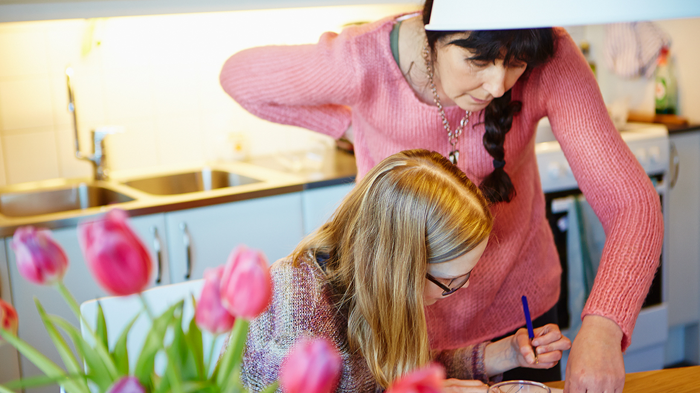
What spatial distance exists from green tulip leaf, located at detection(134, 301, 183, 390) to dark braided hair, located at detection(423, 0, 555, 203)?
617mm

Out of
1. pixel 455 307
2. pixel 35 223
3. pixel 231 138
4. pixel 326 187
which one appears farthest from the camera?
pixel 231 138

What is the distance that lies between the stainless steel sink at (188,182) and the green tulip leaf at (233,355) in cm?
174

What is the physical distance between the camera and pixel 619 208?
1061 millimetres

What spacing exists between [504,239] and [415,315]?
0.35 m

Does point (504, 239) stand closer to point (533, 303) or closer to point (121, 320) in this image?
point (533, 303)

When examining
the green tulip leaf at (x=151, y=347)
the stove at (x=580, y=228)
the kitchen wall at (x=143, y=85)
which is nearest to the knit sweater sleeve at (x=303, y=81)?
the green tulip leaf at (x=151, y=347)

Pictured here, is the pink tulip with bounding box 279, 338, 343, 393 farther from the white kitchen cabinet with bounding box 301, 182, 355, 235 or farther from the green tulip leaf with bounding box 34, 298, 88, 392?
the white kitchen cabinet with bounding box 301, 182, 355, 235

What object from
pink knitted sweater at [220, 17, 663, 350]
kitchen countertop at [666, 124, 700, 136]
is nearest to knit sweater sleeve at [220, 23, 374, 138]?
pink knitted sweater at [220, 17, 663, 350]

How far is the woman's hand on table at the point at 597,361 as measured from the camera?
2.94 ft

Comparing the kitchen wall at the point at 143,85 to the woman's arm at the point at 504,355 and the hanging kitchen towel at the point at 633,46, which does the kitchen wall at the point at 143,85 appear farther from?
the woman's arm at the point at 504,355

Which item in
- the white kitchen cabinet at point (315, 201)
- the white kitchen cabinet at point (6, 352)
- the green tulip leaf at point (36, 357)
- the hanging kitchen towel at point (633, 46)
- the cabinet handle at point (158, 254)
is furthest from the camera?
the hanging kitchen towel at point (633, 46)

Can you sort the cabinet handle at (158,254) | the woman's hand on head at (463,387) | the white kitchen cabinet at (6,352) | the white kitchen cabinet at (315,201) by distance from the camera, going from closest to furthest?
the woman's hand on head at (463,387) → the white kitchen cabinet at (6,352) → the cabinet handle at (158,254) → the white kitchen cabinet at (315,201)

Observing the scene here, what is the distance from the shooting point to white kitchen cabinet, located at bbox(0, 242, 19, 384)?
1717 mm

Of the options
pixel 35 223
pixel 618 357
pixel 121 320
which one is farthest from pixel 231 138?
pixel 618 357
